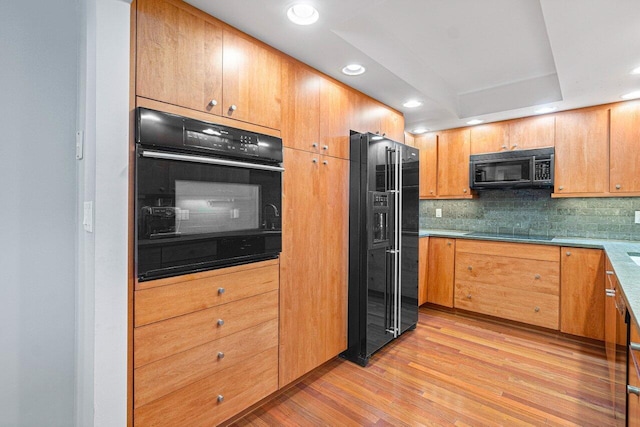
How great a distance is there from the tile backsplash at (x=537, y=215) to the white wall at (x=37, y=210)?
4027 millimetres

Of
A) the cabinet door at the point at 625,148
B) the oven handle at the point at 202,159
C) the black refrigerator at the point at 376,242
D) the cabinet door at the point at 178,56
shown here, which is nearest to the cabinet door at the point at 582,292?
→ the cabinet door at the point at 625,148

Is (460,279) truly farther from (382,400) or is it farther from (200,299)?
(200,299)

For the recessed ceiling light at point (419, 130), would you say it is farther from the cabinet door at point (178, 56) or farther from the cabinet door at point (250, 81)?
the cabinet door at point (178, 56)

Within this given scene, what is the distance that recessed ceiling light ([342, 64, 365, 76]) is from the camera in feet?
7.20

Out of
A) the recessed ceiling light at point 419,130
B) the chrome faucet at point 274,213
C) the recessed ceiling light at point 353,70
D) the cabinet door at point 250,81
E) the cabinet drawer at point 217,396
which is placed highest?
the recessed ceiling light at point 419,130

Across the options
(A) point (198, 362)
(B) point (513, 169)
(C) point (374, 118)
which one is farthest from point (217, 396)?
(B) point (513, 169)


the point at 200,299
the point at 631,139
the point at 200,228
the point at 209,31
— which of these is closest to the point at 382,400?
the point at 200,299

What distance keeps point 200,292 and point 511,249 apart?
3.04 meters

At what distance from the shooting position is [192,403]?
154cm

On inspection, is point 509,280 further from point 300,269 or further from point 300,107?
point 300,107

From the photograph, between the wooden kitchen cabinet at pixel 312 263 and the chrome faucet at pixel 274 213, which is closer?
the chrome faucet at pixel 274 213

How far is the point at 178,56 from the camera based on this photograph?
148 cm

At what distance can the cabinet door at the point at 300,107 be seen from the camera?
79.2 inches

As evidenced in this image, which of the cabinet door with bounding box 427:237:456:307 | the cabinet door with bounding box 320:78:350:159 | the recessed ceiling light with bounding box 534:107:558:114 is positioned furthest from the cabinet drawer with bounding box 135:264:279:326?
the recessed ceiling light with bounding box 534:107:558:114
